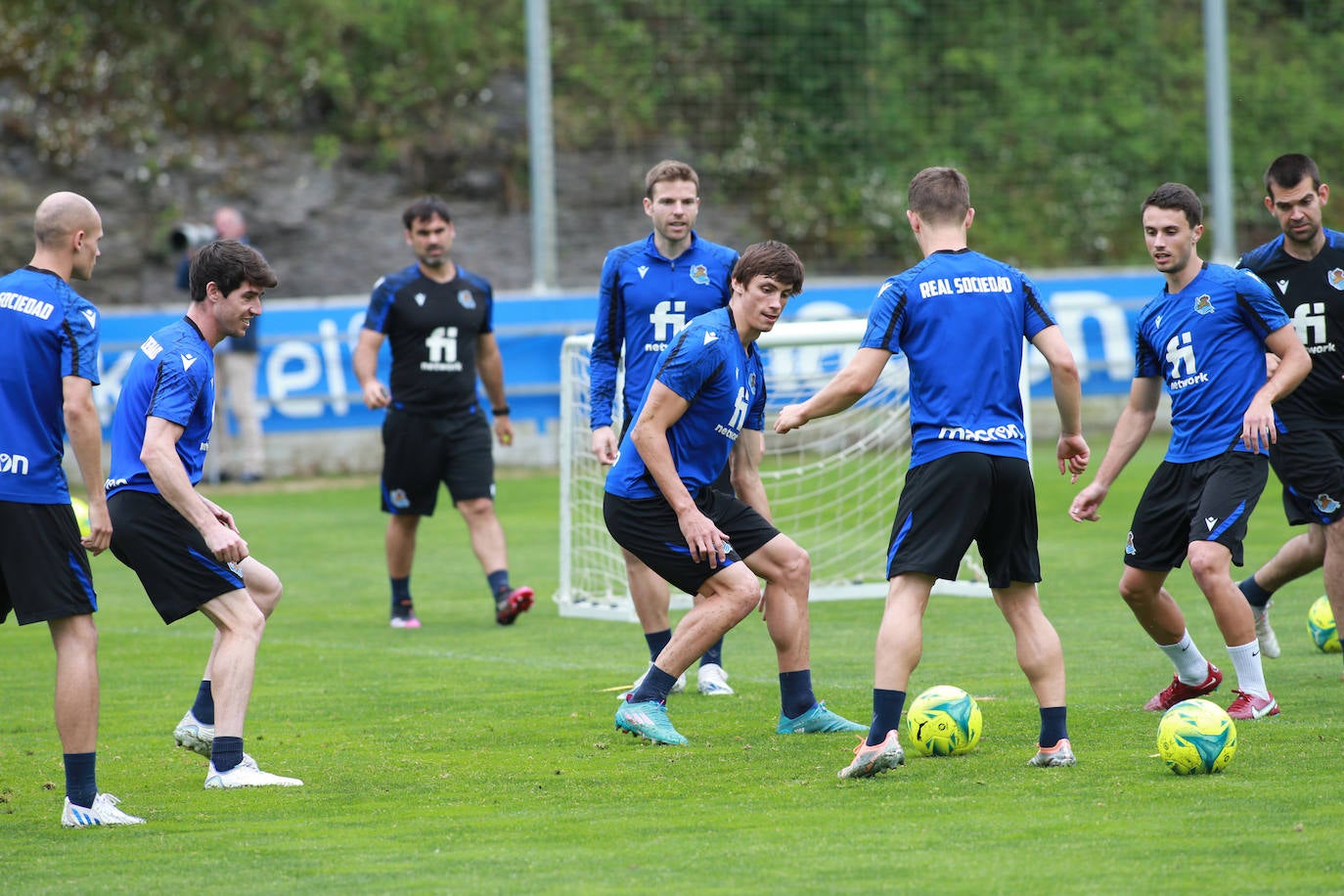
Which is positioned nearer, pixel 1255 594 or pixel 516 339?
pixel 1255 594

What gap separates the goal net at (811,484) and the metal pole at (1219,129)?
8290 millimetres

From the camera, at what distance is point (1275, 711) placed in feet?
22.2

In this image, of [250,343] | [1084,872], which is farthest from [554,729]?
[250,343]

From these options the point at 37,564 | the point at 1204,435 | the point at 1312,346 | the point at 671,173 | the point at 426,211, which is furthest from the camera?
the point at 426,211

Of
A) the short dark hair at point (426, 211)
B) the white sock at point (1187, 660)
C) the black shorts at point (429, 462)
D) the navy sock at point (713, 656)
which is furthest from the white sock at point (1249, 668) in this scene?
the short dark hair at point (426, 211)

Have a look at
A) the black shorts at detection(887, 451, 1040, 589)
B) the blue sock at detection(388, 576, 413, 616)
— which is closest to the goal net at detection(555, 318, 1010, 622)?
the blue sock at detection(388, 576, 413, 616)

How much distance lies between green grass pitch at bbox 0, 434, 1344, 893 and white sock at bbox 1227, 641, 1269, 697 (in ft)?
0.51

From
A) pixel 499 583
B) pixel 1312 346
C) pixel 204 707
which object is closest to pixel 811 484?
pixel 499 583

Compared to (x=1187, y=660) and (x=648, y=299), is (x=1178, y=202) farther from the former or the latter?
(x=648, y=299)

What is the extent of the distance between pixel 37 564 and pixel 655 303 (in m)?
3.34

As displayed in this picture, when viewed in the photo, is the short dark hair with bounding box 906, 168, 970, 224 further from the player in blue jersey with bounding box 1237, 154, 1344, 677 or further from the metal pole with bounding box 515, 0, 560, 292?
the metal pole with bounding box 515, 0, 560, 292

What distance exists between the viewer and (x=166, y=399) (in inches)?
230

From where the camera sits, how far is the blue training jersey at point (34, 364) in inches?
219

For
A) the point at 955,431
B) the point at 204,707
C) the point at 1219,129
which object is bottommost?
the point at 204,707
